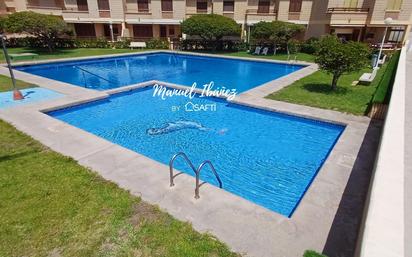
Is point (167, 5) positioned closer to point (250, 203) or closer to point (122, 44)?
point (122, 44)

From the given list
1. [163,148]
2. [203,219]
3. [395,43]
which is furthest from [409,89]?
[395,43]

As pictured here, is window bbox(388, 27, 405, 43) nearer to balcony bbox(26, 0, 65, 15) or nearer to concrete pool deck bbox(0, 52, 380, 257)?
concrete pool deck bbox(0, 52, 380, 257)

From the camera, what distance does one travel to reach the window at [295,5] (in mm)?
29875

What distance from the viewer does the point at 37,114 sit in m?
9.15

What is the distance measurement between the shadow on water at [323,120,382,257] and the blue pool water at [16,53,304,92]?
31.6 feet

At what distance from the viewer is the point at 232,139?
357 inches

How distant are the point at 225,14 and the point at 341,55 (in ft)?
77.3

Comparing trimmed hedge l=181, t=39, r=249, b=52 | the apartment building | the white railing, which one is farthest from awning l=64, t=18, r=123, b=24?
the white railing

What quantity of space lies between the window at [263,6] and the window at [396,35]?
13549 millimetres

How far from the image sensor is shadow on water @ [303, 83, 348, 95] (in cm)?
1276

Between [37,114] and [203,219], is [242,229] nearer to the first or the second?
[203,219]

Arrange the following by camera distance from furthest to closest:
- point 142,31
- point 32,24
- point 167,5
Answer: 1. point 142,31
2. point 167,5
3. point 32,24

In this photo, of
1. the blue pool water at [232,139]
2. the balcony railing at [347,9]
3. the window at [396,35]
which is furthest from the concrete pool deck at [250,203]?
the window at [396,35]

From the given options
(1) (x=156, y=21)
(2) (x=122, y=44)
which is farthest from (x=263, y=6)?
(2) (x=122, y=44)
